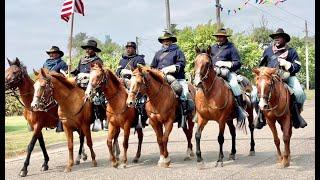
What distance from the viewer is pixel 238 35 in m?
57.6

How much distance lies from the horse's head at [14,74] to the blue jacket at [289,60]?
18.7 ft

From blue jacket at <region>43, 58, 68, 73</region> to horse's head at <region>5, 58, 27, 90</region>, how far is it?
1.51 m

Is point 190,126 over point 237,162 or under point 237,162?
over

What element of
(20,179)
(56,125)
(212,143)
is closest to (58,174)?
(20,179)

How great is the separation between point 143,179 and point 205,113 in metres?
2.31

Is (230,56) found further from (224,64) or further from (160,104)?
(160,104)

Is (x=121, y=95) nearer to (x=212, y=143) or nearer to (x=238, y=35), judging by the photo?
(x=212, y=143)

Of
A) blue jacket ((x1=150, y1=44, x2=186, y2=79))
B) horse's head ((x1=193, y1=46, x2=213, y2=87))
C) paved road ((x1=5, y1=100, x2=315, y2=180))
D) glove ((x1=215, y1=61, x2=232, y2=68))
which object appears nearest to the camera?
paved road ((x1=5, y1=100, x2=315, y2=180))

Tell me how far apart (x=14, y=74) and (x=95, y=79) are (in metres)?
1.86

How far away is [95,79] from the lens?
407 inches

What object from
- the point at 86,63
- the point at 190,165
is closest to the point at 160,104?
the point at 190,165

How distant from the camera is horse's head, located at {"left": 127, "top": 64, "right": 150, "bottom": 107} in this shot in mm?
10086

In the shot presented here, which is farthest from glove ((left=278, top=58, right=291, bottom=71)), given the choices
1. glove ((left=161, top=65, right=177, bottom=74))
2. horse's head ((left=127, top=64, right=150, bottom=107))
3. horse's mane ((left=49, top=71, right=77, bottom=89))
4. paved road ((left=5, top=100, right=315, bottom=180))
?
horse's mane ((left=49, top=71, right=77, bottom=89))

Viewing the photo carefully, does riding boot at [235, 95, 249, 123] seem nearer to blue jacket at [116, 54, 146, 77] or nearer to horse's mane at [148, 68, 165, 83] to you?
horse's mane at [148, 68, 165, 83]
